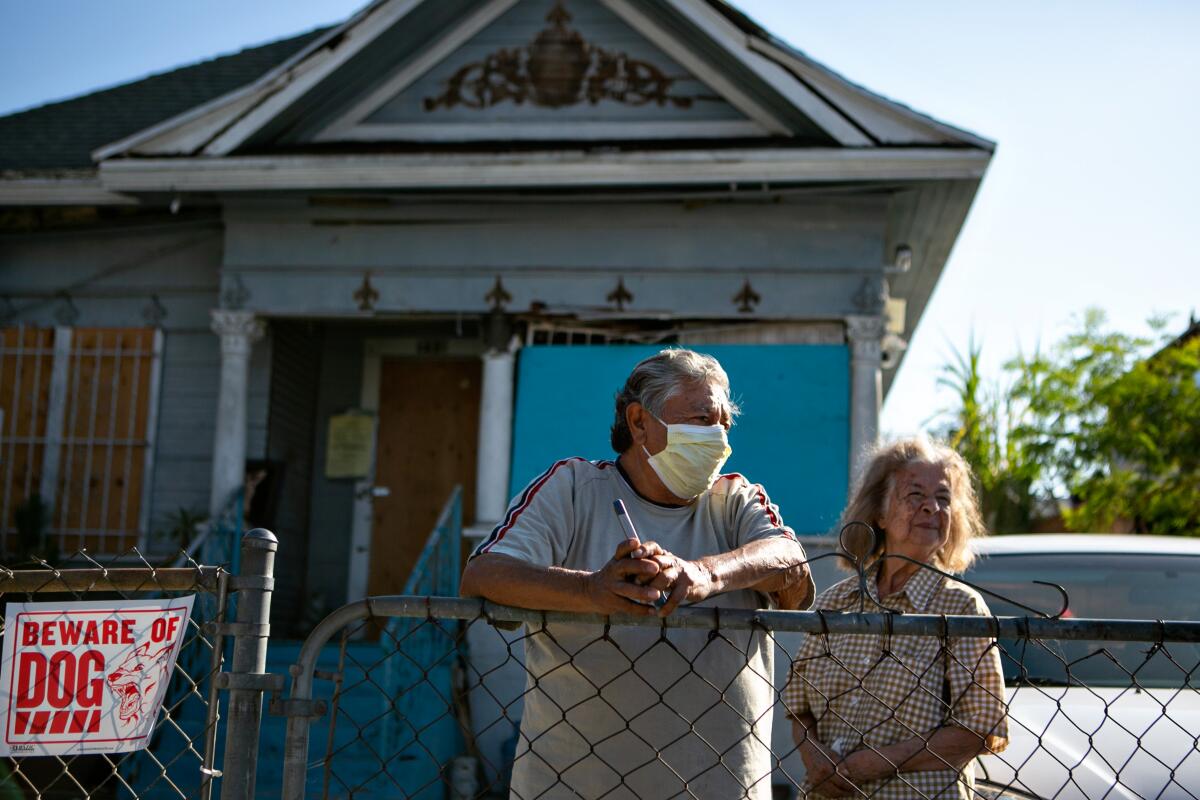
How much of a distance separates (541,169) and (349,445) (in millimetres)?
3070

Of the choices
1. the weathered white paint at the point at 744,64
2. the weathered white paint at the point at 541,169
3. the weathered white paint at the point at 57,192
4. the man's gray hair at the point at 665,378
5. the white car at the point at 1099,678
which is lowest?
the white car at the point at 1099,678

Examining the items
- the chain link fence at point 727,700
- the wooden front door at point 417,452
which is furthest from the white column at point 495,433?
the chain link fence at point 727,700

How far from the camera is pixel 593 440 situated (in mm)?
8250

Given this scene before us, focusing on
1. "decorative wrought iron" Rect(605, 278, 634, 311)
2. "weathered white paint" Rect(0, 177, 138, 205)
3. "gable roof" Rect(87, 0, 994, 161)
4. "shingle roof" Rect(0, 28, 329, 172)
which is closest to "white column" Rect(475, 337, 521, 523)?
"decorative wrought iron" Rect(605, 278, 634, 311)

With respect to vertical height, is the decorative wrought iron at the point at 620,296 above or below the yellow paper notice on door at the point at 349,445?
above

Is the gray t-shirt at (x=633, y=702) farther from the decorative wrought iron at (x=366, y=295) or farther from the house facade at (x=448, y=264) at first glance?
the decorative wrought iron at (x=366, y=295)

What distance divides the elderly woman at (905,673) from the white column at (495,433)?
198 inches

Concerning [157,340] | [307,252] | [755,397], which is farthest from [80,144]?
[755,397]

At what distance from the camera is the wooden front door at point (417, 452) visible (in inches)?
372

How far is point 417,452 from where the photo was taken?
31.5ft

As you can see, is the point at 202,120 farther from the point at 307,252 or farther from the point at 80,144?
the point at 80,144

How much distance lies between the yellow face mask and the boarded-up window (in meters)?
7.31

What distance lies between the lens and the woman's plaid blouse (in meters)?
2.81

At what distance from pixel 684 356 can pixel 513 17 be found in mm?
6765
